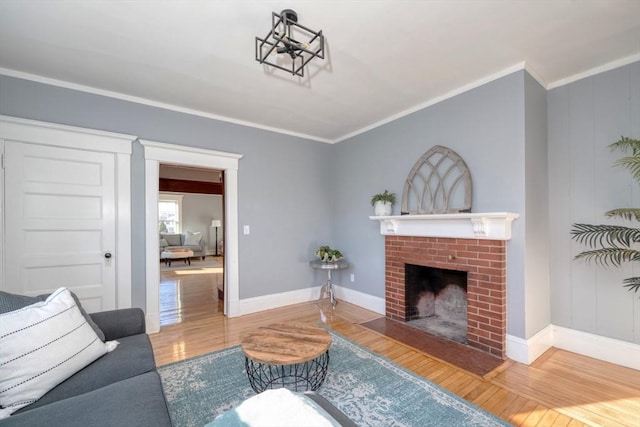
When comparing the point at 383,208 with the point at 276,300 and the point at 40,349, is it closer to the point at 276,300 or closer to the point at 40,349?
the point at 276,300

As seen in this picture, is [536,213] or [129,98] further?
[129,98]

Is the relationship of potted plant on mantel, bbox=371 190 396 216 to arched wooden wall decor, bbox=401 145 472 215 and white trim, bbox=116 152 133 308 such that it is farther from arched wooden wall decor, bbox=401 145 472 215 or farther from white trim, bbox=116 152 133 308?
white trim, bbox=116 152 133 308

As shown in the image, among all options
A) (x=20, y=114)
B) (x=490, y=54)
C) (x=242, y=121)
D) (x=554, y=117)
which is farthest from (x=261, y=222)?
(x=554, y=117)

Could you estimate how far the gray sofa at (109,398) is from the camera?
1.06m

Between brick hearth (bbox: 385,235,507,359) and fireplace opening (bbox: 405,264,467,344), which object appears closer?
brick hearth (bbox: 385,235,507,359)

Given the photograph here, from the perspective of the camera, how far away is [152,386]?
4.27 ft

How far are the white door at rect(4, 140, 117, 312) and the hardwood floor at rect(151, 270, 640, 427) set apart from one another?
989 mm

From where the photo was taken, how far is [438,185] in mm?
3137

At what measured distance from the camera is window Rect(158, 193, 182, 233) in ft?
32.7

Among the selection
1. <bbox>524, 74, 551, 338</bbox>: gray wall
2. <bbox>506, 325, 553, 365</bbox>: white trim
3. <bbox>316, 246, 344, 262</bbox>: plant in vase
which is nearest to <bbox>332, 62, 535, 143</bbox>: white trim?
<bbox>524, 74, 551, 338</bbox>: gray wall

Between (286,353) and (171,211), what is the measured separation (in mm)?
9805

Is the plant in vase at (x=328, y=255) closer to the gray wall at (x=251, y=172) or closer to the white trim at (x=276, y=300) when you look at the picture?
the gray wall at (x=251, y=172)

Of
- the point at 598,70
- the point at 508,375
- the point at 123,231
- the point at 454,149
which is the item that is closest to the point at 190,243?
the point at 123,231

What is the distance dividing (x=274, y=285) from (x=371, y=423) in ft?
8.49
